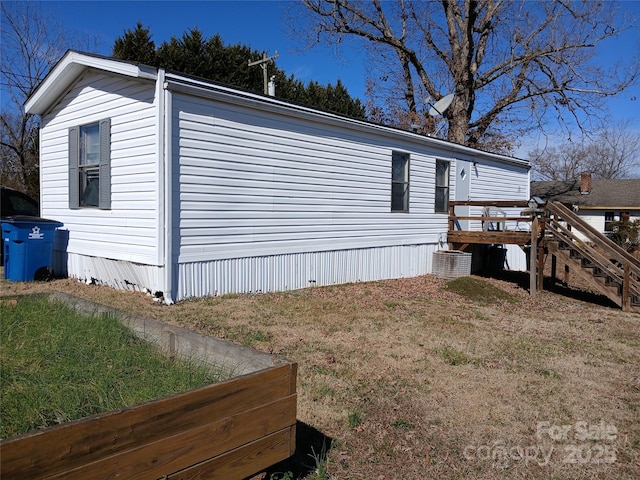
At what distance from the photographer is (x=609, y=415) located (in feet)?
12.6

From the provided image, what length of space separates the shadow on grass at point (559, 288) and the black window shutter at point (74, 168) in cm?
890

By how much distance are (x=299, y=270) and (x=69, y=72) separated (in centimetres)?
500

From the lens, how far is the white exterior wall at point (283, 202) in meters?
7.30

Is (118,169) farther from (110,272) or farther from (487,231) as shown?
(487,231)

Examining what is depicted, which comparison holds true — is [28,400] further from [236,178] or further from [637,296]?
[637,296]

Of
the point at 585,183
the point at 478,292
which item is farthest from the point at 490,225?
the point at 585,183

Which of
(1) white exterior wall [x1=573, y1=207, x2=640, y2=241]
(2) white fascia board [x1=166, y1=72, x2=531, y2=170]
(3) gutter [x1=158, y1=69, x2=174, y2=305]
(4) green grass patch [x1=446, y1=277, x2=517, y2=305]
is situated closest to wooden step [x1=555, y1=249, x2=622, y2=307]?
(4) green grass patch [x1=446, y1=277, x2=517, y2=305]

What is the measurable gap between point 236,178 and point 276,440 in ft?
18.8

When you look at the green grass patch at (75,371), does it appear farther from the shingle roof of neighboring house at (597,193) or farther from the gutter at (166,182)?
the shingle roof of neighboring house at (597,193)

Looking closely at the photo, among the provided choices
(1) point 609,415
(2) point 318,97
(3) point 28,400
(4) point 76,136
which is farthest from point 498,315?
(2) point 318,97

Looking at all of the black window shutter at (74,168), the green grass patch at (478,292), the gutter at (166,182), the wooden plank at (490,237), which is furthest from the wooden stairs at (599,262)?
the black window shutter at (74,168)

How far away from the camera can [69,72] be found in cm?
827

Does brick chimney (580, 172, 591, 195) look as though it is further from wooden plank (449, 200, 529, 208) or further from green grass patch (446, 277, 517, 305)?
green grass patch (446, 277, 517, 305)

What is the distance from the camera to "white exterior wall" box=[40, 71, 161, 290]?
23.1 feet
